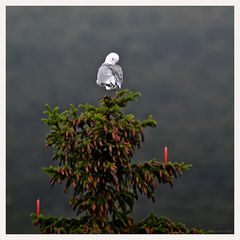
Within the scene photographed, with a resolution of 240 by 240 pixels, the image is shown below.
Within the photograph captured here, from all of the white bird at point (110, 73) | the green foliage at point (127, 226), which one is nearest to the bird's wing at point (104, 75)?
the white bird at point (110, 73)

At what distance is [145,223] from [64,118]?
1.13 meters

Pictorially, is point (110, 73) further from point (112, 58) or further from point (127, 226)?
point (127, 226)

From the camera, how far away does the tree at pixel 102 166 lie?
18.6 ft

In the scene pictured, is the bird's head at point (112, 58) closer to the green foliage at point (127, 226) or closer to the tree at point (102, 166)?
the tree at point (102, 166)

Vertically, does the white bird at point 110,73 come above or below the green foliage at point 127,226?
above

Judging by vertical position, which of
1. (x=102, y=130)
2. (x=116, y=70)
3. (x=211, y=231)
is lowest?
(x=211, y=231)

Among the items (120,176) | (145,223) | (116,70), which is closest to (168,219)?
(145,223)

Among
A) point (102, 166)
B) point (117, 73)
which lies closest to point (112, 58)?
point (117, 73)

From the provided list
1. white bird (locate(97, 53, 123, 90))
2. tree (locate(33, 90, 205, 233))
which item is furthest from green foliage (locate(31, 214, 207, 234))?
white bird (locate(97, 53, 123, 90))

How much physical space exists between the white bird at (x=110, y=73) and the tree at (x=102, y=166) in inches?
4.1

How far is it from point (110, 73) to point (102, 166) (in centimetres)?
81

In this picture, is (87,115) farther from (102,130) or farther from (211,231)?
(211,231)

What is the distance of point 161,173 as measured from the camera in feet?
18.8

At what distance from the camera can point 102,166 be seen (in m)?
5.68
